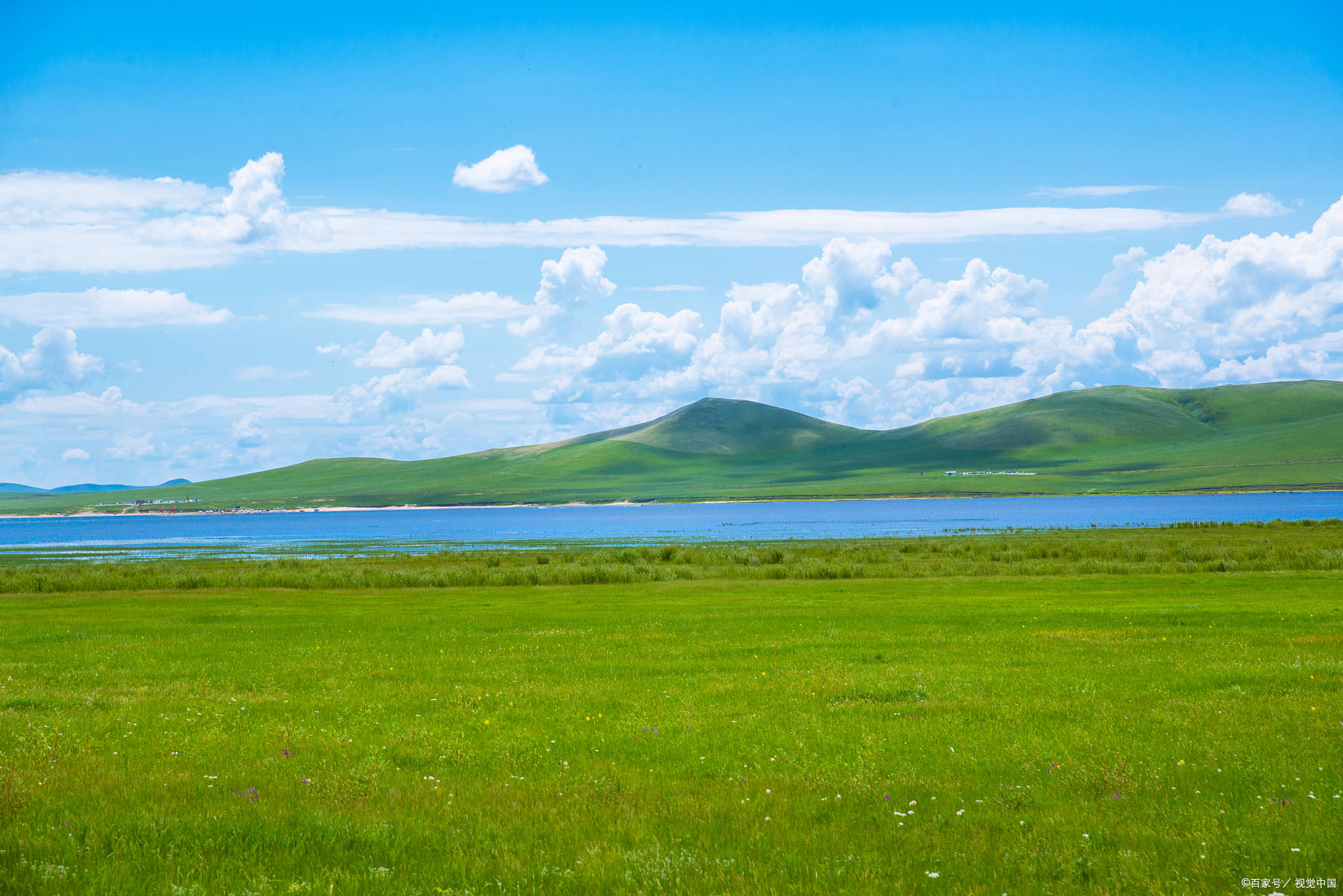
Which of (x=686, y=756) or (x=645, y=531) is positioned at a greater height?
(x=686, y=756)

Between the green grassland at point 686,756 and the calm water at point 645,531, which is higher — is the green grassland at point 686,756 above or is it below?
above

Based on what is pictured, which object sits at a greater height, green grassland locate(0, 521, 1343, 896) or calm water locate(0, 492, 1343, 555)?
green grassland locate(0, 521, 1343, 896)

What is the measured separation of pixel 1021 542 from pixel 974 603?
1988 inches

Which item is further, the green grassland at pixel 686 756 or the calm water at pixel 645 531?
the calm water at pixel 645 531

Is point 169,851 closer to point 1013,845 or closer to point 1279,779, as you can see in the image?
point 1013,845

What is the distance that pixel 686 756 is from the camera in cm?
1302

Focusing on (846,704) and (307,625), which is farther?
(307,625)

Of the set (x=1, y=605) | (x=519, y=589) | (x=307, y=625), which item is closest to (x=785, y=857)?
(x=307, y=625)

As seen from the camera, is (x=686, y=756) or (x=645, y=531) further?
(x=645, y=531)

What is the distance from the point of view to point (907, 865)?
8852 mm

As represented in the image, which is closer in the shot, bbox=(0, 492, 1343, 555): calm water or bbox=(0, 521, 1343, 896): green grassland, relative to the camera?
bbox=(0, 521, 1343, 896): green grassland

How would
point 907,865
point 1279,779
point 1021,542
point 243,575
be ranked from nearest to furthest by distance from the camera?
point 907,865 → point 1279,779 → point 243,575 → point 1021,542

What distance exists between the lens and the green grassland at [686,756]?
29.4 ft

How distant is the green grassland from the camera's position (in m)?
8.95
